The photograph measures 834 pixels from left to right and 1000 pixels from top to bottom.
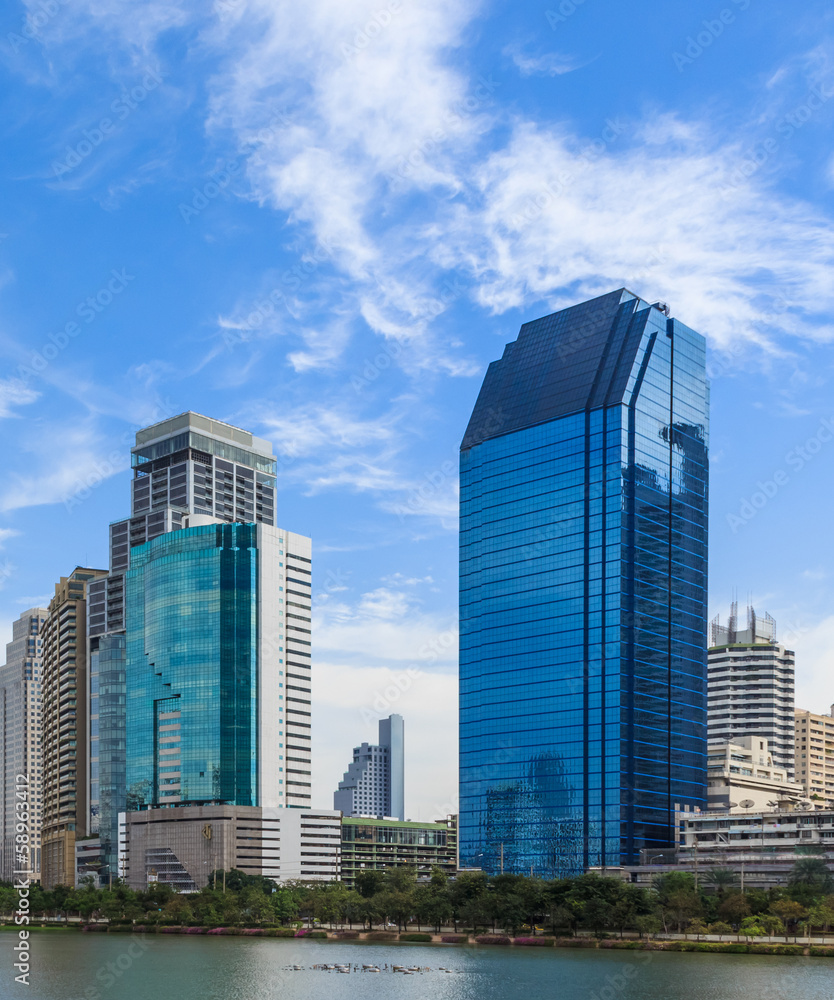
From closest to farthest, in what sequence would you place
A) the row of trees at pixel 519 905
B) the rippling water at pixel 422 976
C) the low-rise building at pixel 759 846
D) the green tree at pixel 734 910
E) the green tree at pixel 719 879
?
the rippling water at pixel 422 976 < the row of trees at pixel 519 905 < the green tree at pixel 734 910 < the green tree at pixel 719 879 < the low-rise building at pixel 759 846

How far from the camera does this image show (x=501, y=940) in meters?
140

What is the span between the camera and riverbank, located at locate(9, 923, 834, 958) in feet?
403

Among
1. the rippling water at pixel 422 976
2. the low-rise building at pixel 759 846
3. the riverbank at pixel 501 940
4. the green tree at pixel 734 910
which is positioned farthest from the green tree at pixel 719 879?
the rippling water at pixel 422 976

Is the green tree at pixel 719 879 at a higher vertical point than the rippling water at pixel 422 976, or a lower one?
lower

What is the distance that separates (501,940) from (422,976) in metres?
31.1

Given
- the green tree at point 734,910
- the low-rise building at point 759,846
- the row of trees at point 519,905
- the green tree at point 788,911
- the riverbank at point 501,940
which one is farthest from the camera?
the low-rise building at point 759,846

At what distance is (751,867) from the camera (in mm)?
187125

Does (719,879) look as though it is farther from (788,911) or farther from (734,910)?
(788,911)

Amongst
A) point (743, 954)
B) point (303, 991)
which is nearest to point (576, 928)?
point (743, 954)

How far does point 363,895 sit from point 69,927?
49295 mm

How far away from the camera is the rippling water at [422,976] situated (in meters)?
94.2

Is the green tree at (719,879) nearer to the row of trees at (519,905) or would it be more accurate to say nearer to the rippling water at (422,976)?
the row of trees at (519,905)

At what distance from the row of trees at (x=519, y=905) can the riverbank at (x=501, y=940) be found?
2.49 m

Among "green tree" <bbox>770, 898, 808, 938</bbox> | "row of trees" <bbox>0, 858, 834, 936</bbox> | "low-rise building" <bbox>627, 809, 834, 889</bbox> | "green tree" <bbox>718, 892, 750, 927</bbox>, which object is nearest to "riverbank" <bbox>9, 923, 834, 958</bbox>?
"row of trees" <bbox>0, 858, 834, 936</bbox>
